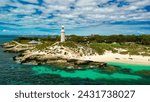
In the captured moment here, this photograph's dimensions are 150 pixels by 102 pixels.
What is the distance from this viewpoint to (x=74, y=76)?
38.8 meters

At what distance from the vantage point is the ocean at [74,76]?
3491 cm

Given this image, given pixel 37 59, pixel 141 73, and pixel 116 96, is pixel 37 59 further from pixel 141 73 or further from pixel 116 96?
pixel 116 96

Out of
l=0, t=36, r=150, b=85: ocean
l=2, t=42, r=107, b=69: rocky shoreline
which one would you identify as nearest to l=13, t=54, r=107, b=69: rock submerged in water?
l=2, t=42, r=107, b=69: rocky shoreline

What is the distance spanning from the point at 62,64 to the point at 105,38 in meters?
49.2

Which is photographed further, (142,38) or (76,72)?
(142,38)

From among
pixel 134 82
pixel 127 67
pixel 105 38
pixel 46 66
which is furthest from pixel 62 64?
pixel 105 38

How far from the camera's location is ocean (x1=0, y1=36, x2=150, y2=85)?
3491cm

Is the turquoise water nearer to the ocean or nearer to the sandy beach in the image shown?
the ocean

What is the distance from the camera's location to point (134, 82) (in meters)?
35.6

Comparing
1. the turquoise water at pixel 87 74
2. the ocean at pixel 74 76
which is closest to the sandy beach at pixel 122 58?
the ocean at pixel 74 76

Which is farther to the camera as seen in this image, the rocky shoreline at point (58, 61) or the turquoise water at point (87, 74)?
the rocky shoreline at point (58, 61)

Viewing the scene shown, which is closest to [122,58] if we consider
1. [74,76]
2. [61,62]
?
[61,62]

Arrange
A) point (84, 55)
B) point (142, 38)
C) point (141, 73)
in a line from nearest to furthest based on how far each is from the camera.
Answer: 1. point (141, 73)
2. point (84, 55)
3. point (142, 38)

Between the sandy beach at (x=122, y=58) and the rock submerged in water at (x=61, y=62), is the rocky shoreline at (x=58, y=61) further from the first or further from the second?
the sandy beach at (x=122, y=58)
